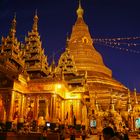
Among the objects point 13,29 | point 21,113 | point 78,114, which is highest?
point 13,29

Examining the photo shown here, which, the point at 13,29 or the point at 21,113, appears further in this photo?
the point at 13,29

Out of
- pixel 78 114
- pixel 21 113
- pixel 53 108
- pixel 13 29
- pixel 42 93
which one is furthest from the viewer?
pixel 78 114

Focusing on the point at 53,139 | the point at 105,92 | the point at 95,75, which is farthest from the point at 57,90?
the point at 95,75

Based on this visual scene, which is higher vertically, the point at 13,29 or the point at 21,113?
the point at 13,29

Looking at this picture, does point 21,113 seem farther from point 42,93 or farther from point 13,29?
point 13,29

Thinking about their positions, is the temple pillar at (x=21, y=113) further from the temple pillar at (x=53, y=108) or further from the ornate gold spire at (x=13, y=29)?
the ornate gold spire at (x=13, y=29)

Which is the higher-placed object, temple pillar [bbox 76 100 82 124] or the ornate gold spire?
the ornate gold spire

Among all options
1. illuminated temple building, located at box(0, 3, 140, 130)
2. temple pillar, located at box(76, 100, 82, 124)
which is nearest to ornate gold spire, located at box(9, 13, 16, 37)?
illuminated temple building, located at box(0, 3, 140, 130)

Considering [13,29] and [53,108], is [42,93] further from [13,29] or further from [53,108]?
[13,29]

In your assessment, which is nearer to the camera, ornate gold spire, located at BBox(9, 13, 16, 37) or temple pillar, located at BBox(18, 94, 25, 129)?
temple pillar, located at BBox(18, 94, 25, 129)

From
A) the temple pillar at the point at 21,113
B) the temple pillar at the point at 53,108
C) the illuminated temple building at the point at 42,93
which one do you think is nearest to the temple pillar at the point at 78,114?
the illuminated temple building at the point at 42,93

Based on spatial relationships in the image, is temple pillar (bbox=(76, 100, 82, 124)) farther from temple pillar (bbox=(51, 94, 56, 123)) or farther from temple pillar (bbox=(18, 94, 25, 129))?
temple pillar (bbox=(18, 94, 25, 129))

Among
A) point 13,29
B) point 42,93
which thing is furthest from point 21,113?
point 13,29

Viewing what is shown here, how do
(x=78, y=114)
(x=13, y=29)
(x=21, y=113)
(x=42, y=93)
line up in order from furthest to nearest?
(x=78, y=114), (x=13, y=29), (x=42, y=93), (x=21, y=113)
